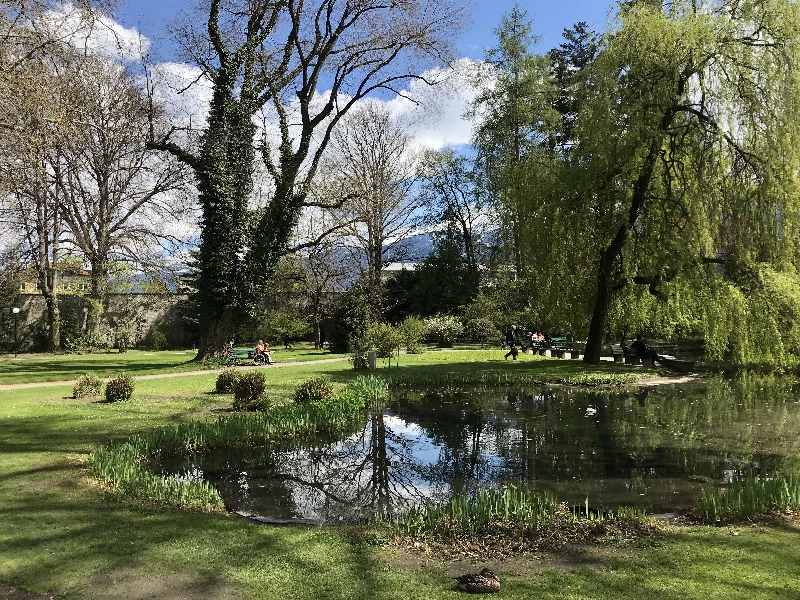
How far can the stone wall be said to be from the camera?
33469mm

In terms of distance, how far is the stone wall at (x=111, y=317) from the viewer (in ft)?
110

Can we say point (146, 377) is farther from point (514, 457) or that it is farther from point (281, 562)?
point (281, 562)

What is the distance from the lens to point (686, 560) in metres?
4.68

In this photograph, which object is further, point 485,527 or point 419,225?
point 419,225

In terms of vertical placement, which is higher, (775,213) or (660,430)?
(775,213)

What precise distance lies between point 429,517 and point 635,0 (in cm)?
2064

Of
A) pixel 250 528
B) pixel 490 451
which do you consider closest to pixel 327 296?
pixel 490 451

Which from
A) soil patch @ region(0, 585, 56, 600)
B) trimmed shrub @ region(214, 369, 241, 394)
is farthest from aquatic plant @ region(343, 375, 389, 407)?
soil patch @ region(0, 585, 56, 600)

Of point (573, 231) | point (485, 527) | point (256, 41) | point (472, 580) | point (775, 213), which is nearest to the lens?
point (472, 580)

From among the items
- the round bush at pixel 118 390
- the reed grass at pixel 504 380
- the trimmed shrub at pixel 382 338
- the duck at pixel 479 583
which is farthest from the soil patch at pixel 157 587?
the trimmed shrub at pixel 382 338

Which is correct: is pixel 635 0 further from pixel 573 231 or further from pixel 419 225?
pixel 419 225

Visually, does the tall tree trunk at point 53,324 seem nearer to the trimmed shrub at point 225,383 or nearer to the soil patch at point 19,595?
the trimmed shrub at point 225,383

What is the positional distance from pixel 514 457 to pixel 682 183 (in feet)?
41.6

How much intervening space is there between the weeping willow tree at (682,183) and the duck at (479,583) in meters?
14.1
